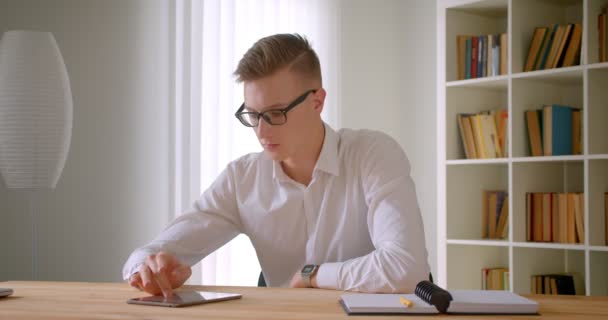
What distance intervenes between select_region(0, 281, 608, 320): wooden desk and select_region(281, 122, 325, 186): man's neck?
61 centimetres

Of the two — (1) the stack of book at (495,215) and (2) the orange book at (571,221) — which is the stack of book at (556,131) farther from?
(1) the stack of book at (495,215)

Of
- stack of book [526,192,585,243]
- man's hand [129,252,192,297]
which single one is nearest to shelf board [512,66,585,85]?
stack of book [526,192,585,243]

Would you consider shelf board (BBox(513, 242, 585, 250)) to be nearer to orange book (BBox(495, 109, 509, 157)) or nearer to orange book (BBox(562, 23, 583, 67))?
orange book (BBox(495, 109, 509, 157))

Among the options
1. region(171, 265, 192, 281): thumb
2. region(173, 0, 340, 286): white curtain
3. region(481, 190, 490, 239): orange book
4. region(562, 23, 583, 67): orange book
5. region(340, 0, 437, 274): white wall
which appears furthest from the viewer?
region(340, 0, 437, 274): white wall

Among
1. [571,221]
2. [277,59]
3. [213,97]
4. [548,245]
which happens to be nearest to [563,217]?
[571,221]

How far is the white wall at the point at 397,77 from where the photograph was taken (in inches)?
185

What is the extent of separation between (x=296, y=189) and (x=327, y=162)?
12 centimetres

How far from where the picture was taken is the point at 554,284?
362 cm

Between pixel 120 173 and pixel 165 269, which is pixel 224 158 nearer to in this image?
pixel 120 173

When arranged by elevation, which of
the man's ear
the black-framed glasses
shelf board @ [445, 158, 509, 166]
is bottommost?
shelf board @ [445, 158, 509, 166]

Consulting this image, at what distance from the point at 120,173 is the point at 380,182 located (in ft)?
6.07

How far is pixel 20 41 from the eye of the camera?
3.02 meters

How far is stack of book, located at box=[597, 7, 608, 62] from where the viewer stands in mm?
3330

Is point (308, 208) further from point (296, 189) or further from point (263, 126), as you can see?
point (263, 126)
